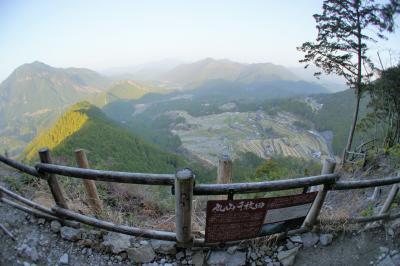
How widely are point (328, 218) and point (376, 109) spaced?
11.0 meters

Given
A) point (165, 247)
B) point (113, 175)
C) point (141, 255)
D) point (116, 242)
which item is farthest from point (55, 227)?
point (165, 247)

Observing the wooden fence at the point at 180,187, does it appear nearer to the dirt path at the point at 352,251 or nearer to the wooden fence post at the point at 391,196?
the wooden fence post at the point at 391,196

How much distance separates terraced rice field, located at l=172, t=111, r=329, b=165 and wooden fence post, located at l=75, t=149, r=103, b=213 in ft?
173

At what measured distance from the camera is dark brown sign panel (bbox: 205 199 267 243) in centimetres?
245

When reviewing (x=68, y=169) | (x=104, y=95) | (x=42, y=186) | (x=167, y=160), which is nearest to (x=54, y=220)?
(x=68, y=169)

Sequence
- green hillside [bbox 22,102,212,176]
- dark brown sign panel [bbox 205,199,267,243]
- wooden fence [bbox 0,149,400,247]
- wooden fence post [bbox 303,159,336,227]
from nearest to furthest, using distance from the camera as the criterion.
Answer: wooden fence [bbox 0,149,400,247] < dark brown sign panel [bbox 205,199,267,243] < wooden fence post [bbox 303,159,336,227] < green hillside [bbox 22,102,212,176]

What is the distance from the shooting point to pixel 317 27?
11.4m

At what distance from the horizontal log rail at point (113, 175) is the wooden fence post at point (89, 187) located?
2.01 ft

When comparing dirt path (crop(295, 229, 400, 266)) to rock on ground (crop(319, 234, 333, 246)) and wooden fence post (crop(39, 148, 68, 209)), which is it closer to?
rock on ground (crop(319, 234, 333, 246))

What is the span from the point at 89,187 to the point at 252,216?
2.38 m

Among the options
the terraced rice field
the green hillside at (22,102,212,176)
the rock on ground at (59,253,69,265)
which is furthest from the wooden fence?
the terraced rice field

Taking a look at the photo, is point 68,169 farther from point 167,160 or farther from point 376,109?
point 167,160

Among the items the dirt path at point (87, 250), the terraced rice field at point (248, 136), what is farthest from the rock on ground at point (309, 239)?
the terraced rice field at point (248, 136)

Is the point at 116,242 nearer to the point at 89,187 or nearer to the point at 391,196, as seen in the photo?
the point at 89,187
